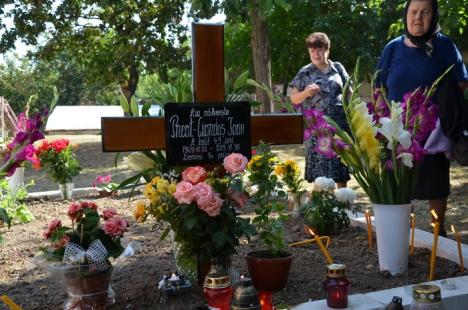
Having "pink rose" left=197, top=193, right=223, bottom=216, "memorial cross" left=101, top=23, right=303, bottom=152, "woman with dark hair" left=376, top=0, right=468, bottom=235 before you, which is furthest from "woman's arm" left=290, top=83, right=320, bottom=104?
"pink rose" left=197, top=193, right=223, bottom=216

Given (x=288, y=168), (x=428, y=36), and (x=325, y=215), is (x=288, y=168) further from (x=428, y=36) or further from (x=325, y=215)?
(x=428, y=36)

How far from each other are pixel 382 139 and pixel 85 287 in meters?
1.65

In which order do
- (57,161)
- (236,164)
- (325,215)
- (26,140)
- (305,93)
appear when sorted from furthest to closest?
(57,161), (305,93), (325,215), (26,140), (236,164)

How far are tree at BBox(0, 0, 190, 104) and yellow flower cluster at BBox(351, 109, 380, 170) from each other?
39.0ft

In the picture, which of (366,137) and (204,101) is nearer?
(366,137)

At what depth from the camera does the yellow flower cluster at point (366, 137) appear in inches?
113

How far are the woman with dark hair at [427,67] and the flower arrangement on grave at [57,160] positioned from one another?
3.96 metres

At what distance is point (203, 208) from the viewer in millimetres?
2504

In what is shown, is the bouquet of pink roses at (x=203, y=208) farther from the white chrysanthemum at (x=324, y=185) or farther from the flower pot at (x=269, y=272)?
the white chrysanthemum at (x=324, y=185)

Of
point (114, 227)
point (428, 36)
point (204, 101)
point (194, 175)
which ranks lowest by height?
point (114, 227)

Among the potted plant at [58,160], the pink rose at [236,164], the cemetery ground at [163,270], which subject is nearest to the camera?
the pink rose at [236,164]

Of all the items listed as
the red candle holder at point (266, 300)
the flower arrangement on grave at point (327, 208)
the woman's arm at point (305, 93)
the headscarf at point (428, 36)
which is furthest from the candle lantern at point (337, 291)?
the woman's arm at point (305, 93)

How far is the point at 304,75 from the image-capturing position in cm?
494

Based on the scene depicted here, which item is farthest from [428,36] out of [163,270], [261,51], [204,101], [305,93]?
[261,51]
